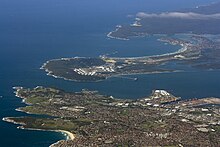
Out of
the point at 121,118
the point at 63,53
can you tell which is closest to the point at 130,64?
the point at 63,53

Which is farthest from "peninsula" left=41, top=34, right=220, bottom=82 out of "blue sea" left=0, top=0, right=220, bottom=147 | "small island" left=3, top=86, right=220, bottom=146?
"small island" left=3, top=86, right=220, bottom=146

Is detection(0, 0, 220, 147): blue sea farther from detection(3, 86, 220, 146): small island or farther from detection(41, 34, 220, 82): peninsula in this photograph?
detection(41, 34, 220, 82): peninsula

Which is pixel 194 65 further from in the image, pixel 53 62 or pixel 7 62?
pixel 7 62

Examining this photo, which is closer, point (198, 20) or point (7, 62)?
point (7, 62)

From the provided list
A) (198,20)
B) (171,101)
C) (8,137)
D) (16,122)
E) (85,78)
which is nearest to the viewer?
(8,137)

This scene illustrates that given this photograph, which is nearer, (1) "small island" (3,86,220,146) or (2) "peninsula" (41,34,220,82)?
(1) "small island" (3,86,220,146)

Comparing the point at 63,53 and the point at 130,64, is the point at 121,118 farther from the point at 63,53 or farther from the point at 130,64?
the point at 63,53

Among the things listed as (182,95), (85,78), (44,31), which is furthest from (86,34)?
(182,95)
